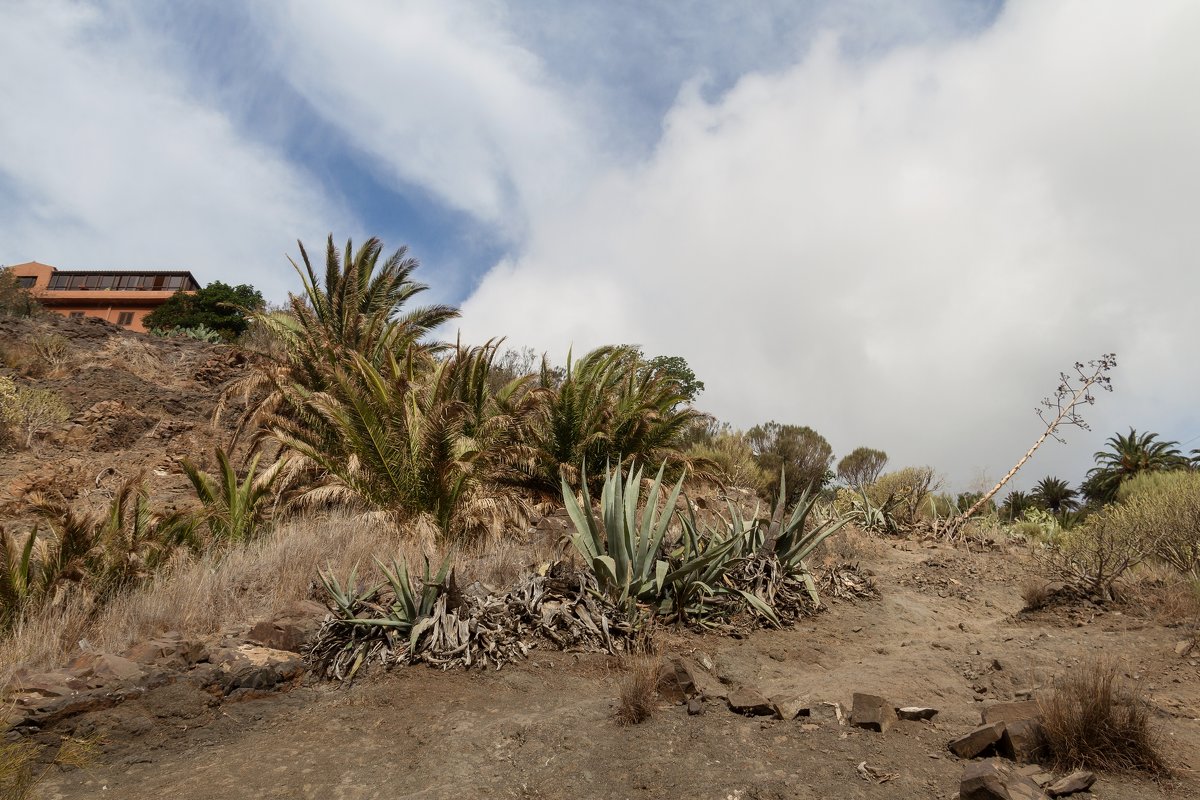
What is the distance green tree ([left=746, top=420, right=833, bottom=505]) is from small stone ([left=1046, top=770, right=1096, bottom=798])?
18.1 meters

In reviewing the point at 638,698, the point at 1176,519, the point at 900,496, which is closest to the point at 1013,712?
the point at 638,698

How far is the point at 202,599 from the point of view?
5.89 m

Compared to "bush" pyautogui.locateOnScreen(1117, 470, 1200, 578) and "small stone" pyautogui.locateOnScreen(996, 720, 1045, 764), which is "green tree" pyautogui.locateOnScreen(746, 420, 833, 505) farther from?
"small stone" pyautogui.locateOnScreen(996, 720, 1045, 764)

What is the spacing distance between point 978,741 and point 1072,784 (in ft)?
1.38

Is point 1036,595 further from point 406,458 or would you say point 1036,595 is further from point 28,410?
point 28,410

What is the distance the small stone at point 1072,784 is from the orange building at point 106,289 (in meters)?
47.1

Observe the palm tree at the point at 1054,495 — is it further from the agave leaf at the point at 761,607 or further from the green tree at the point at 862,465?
the agave leaf at the point at 761,607

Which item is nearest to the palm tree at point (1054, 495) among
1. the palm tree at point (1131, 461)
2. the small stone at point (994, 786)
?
the palm tree at point (1131, 461)

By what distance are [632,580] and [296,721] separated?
2617 mm

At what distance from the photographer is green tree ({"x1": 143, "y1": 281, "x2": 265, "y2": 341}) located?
3397 centimetres

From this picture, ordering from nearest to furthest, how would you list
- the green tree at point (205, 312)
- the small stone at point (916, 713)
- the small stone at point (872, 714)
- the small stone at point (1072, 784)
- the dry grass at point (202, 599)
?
1. the small stone at point (1072, 784)
2. the small stone at point (872, 714)
3. the small stone at point (916, 713)
4. the dry grass at point (202, 599)
5. the green tree at point (205, 312)

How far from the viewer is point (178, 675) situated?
175 inches

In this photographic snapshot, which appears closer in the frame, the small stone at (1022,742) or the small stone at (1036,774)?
the small stone at (1036,774)

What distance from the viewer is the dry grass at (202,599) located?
5.08 metres
